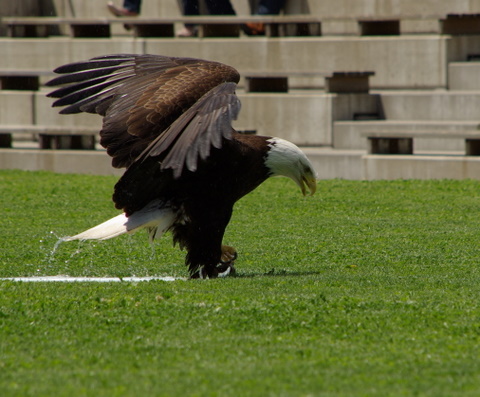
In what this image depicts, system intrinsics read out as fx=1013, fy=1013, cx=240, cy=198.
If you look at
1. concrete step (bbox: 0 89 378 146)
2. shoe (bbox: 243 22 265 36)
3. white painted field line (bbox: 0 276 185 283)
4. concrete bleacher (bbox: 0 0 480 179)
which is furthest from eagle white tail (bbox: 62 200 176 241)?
shoe (bbox: 243 22 265 36)

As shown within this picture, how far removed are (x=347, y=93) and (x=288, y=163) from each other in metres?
8.55

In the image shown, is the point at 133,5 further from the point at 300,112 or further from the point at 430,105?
the point at 430,105

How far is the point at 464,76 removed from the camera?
15.8 m

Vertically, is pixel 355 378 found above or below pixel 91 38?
below

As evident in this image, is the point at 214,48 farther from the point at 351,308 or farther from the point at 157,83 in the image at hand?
the point at 351,308

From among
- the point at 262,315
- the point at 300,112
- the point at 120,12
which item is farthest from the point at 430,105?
the point at 262,315

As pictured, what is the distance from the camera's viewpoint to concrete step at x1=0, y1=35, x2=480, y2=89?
16078mm

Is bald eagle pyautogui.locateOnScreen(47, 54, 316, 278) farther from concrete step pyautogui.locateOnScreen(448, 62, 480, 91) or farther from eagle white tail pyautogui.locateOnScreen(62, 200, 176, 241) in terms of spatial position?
concrete step pyautogui.locateOnScreen(448, 62, 480, 91)

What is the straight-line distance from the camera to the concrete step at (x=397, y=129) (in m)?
14.9

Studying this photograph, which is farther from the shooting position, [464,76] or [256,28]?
[256,28]

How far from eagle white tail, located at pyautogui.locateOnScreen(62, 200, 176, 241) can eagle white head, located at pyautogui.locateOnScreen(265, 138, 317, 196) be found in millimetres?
827

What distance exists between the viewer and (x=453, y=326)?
5.42m

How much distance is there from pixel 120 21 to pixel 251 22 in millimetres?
2349

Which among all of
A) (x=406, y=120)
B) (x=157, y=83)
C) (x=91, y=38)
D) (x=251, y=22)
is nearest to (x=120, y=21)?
(x=91, y=38)
